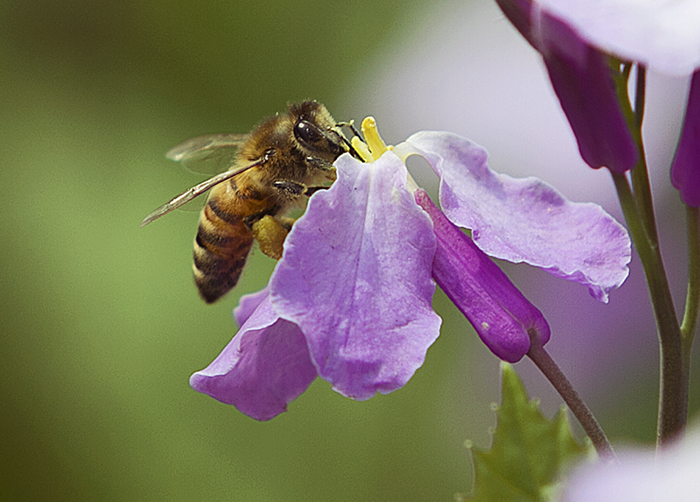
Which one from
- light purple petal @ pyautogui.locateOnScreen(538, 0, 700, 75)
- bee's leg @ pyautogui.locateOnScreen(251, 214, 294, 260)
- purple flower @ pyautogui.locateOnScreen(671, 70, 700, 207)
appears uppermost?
bee's leg @ pyautogui.locateOnScreen(251, 214, 294, 260)

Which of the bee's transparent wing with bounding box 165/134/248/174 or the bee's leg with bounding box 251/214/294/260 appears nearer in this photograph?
the bee's leg with bounding box 251/214/294/260

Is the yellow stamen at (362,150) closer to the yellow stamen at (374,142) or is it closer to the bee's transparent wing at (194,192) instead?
the yellow stamen at (374,142)

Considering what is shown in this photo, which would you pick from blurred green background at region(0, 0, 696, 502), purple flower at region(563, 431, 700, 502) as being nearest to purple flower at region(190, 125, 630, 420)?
purple flower at region(563, 431, 700, 502)

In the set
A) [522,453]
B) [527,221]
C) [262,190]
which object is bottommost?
[522,453]

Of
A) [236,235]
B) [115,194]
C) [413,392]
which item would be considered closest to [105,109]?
[115,194]

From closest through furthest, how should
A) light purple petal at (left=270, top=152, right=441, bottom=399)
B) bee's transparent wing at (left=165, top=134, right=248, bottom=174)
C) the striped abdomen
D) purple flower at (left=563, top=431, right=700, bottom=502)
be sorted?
purple flower at (left=563, top=431, right=700, bottom=502) → light purple petal at (left=270, top=152, right=441, bottom=399) → the striped abdomen → bee's transparent wing at (left=165, top=134, right=248, bottom=174)

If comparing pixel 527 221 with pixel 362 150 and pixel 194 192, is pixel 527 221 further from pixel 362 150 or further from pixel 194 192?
pixel 194 192

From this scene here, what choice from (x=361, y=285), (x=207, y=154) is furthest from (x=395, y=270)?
(x=207, y=154)

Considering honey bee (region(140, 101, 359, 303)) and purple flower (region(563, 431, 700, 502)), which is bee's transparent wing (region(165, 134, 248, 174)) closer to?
honey bee (region(140, 101, 359, 303))
